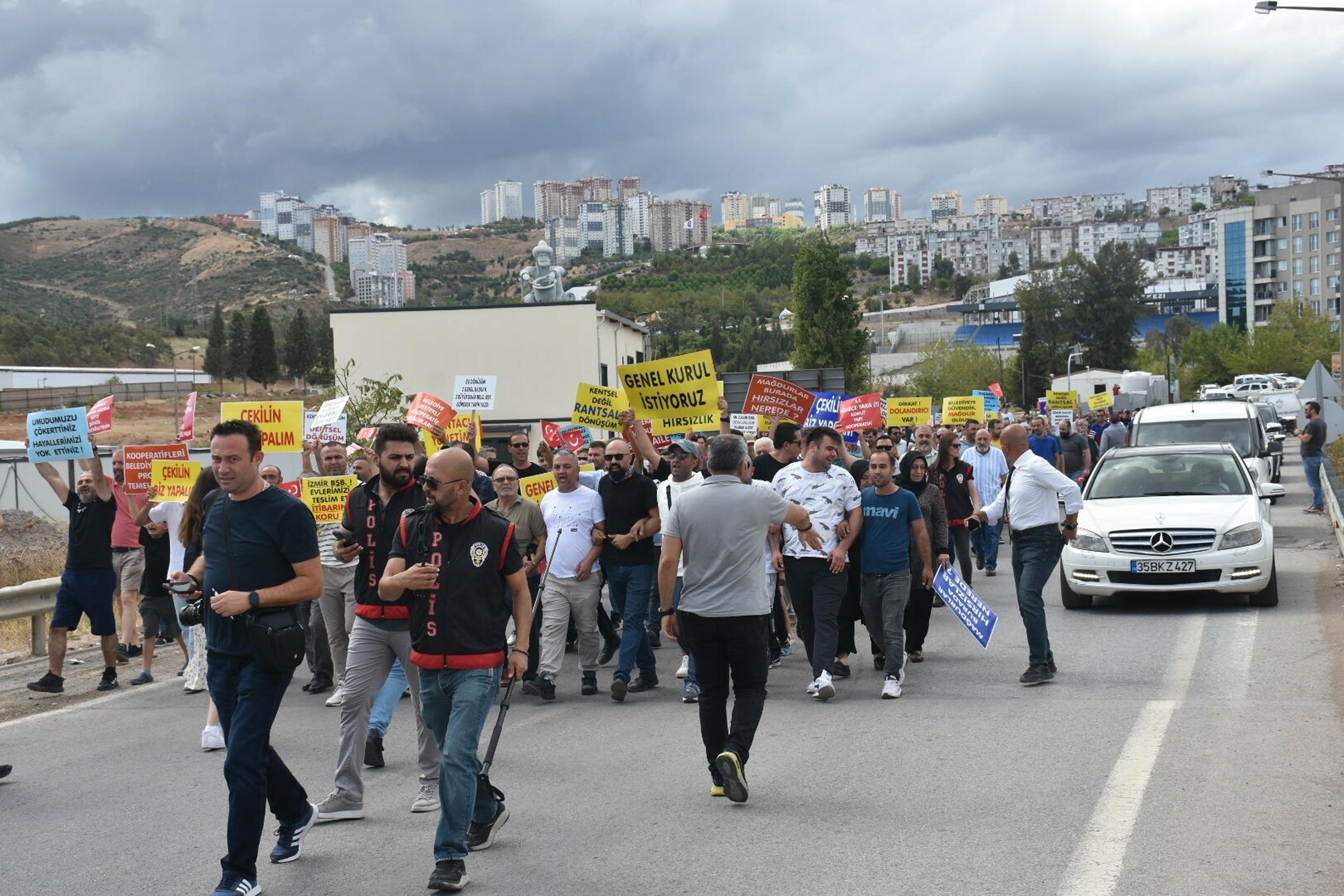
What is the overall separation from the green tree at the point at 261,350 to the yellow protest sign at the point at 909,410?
77.6m

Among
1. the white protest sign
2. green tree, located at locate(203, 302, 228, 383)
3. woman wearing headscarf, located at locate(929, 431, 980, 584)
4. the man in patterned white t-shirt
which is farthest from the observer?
green tree, located at locate(203, 302, 228, 383)

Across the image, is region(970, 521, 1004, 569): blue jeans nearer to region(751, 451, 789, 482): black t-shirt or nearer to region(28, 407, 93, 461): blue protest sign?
region(751, 451, 789, 482): black t-shirt

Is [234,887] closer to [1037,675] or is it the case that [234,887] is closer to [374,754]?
[374,754]

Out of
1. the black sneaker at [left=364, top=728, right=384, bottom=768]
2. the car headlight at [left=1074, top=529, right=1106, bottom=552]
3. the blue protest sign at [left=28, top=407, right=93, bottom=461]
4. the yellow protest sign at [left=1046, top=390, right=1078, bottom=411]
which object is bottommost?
the black sneaker at [left=364, top=728, right=384, bottom=768]

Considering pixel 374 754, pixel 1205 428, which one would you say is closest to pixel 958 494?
pixel 1205 428

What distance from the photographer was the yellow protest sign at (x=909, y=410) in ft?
83.4

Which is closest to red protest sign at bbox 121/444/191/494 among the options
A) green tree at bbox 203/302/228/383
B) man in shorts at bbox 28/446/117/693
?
man in shorts at bbox 28/446/117/693

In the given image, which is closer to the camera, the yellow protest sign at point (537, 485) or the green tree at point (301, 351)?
the yellow protest sign at point (537, 485)

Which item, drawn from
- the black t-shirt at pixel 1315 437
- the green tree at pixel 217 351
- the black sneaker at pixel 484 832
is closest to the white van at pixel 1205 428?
the black t-shirt at pixel 1315 437

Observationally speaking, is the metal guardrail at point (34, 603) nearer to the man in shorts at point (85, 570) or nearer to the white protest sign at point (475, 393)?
the man in shorts at point (85, 570)

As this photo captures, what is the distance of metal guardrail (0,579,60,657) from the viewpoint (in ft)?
42.0

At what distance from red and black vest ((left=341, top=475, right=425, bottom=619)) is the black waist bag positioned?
134cm

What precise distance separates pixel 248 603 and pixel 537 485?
21.2ft

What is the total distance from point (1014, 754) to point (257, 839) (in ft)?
13.8
